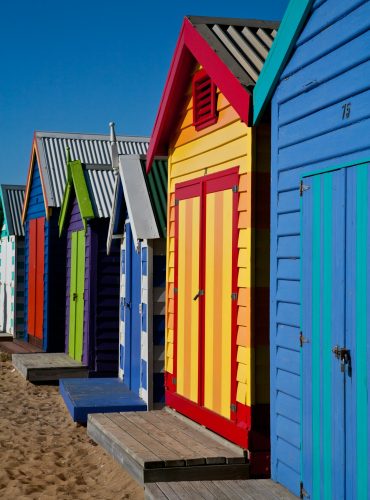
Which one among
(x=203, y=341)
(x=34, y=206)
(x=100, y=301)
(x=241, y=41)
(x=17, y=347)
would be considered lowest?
(x=17, y=347)

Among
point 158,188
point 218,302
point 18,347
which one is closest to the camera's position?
point 218,302

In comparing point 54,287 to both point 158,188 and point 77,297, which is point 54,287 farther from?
point 158,188

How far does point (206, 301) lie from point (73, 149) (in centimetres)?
1139

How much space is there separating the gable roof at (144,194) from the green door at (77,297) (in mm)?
2558

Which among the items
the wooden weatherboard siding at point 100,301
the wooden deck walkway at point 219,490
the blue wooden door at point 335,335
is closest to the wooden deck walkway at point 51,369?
the wooden weatherboard siding at point 100,301

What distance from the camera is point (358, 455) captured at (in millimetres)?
4793

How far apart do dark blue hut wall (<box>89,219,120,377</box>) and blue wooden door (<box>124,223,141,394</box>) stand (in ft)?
4.90

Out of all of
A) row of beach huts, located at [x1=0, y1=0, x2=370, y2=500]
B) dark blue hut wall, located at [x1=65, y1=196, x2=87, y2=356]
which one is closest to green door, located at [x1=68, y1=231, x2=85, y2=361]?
dark blue hut wall, located at [x1=65, y1=196, x2=87, y2=356]

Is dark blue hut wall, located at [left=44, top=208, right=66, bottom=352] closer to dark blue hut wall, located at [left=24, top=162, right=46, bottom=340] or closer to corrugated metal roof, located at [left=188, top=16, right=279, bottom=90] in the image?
dark blue hut wall, located at [left=24, top=162, right=46, bottom=340]

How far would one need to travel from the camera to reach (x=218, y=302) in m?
7.29

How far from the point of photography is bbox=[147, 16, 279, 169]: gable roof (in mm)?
6766

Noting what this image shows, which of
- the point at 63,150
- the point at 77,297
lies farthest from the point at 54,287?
the point at 63,150

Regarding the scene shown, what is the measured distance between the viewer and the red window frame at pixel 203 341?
22.3 ft

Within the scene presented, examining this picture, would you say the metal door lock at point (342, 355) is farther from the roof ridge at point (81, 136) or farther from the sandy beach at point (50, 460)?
the roof ridge at point (81, 136)
